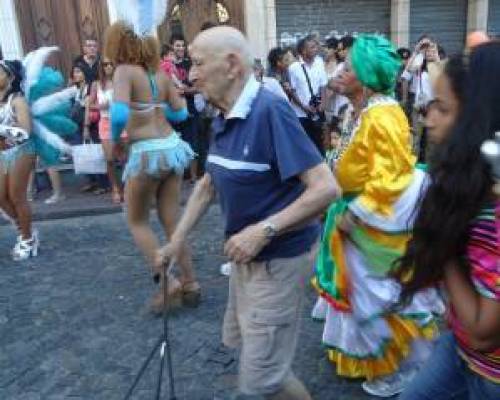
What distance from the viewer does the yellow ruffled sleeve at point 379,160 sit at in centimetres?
→ 249

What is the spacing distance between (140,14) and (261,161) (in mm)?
2097

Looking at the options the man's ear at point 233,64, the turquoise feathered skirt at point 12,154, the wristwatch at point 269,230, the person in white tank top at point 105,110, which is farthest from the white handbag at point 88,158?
the wristwatch at point 269,230

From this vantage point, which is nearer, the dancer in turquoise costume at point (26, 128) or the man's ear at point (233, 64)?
the man's ear at point (233, 64)

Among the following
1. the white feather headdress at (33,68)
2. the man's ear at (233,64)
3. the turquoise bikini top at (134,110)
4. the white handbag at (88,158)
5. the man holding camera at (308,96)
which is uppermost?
the man's ear at (233,64)

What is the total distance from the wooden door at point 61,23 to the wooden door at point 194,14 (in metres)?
1.05

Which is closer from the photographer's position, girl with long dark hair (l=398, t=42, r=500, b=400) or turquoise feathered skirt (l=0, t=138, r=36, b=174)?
girl with long dark hair (l=398, t=42, r=500, b=400)

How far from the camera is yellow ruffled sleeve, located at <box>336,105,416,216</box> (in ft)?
8.18

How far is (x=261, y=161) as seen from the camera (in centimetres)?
202

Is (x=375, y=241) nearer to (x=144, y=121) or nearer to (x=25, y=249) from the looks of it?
(x=144, y=121)

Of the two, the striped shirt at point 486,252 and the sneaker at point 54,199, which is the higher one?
the striped shirt at point 486,252

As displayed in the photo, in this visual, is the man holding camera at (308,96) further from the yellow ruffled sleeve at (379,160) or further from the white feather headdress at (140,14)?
the yellow ruffled sleeve at (379,160)

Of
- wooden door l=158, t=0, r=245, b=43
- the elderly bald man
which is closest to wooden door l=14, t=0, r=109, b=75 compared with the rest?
wooden door l=158, t=0, r=245, b=43

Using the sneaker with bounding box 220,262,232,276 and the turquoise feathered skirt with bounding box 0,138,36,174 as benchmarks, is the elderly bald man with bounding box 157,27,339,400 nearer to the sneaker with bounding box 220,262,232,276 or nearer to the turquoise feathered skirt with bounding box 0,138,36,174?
the sneaker with bounding box 220,262,232,276

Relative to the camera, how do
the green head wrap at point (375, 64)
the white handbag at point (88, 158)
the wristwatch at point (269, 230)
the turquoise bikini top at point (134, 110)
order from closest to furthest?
the wristwatch at point (269, 230)
the green head wrap at point (375, 64)
the turquoise bikini top at point (134, 110)
the white handbag at point (88, 158)
